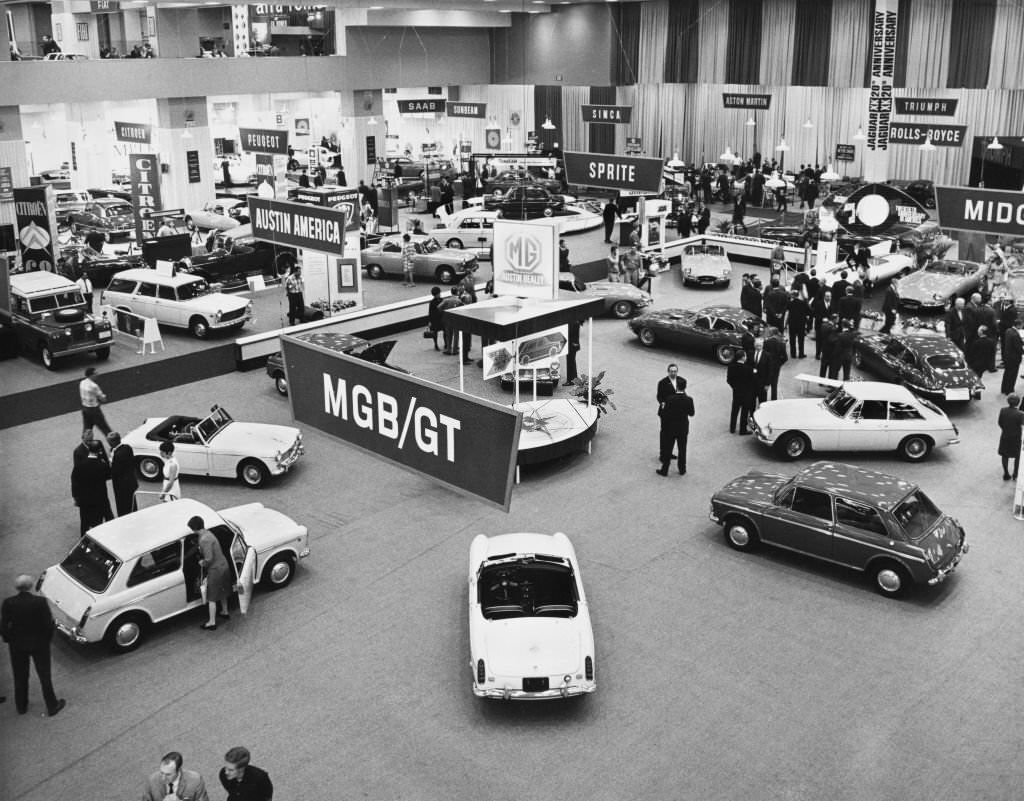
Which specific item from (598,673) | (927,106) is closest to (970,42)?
(927,106)

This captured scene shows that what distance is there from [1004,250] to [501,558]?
73.6 feet

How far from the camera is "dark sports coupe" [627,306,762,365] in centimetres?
2052

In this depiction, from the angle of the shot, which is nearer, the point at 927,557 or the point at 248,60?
the point at 927,557

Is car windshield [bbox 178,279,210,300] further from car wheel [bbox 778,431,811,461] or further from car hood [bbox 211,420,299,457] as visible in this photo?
car wheel [bbox 778,431,811,461]

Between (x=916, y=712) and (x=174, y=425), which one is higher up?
(x=174, y=425)

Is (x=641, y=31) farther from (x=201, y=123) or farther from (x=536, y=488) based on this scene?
(x=536, y=488)

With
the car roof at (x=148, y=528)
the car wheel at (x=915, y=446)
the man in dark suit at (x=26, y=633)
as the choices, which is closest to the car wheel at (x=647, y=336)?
the car wheel at (x=915, y=446)

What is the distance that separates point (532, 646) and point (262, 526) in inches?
163

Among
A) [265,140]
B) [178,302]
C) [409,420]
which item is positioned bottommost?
[178,302]

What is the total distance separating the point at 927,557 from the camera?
1136cm

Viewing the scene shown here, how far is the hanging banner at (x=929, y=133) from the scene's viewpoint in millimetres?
27047

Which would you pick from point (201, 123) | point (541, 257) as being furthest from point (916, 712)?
point (201, 123)

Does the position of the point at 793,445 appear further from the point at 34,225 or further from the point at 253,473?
the point at 34,225

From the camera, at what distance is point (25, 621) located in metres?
9.31
